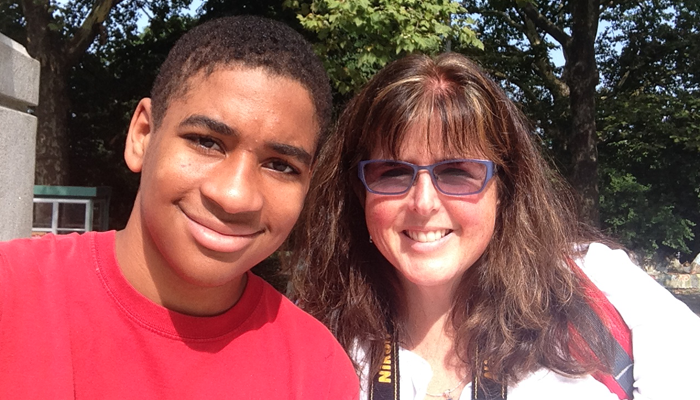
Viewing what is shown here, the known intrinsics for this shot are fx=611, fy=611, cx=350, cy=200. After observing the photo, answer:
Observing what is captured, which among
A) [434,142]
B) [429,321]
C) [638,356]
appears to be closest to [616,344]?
[638,356]

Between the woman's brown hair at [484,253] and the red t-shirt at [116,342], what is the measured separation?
688 millimetres

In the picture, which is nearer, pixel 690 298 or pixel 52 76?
pixel 52 76

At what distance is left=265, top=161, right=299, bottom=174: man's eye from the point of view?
1.55 m

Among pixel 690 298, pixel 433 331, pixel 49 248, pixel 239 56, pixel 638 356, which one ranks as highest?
pixel 239 56

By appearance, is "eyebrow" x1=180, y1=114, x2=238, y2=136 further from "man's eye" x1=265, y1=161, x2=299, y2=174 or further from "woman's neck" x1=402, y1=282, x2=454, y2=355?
"woman's neck" x1=402, y1=282, x2=454, y2=355

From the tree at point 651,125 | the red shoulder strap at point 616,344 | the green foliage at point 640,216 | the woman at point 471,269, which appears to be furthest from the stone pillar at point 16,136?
the green foliage at point 640,216

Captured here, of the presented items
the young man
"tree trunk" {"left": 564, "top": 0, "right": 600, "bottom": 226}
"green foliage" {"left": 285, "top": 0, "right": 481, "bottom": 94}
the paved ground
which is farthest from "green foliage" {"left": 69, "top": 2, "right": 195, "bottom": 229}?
the paved ground

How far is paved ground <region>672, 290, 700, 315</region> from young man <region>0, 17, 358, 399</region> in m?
12.4

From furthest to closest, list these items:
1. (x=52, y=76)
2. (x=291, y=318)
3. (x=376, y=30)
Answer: (x=52, y=76) < (x=376, y=30) < (x=291, y=318)

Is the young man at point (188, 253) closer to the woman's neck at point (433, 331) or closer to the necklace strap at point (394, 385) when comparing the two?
the necklace strap at point (394, 385)

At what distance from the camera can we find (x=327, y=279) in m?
2.58

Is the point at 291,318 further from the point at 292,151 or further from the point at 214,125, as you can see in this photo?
the point at 214,125

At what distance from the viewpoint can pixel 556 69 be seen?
14938 mm

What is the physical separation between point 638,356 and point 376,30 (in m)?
4.59
